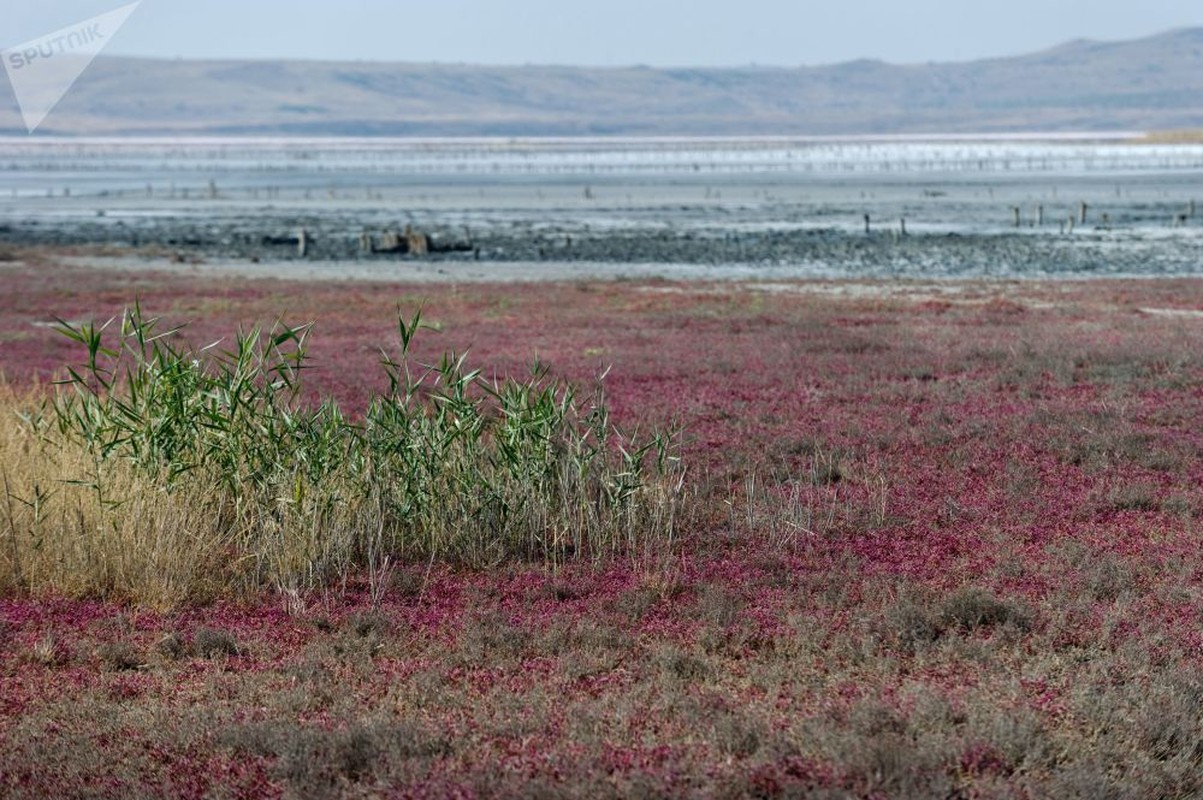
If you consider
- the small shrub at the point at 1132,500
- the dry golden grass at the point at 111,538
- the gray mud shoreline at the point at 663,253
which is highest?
the dry golden grass at the point at 111,538

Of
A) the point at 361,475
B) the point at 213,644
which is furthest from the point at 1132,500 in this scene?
the point at 213,644

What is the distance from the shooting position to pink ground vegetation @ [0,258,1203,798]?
243 inches

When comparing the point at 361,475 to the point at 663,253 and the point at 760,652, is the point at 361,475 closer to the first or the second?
the point at 760,652

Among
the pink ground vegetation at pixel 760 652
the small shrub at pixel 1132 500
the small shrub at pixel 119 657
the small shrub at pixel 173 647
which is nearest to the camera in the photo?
the pink ground vegetation at pixel 760 652

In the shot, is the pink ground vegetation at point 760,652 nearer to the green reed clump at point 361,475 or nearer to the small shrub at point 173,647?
the small shrub at point 173,647

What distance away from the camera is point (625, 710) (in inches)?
264

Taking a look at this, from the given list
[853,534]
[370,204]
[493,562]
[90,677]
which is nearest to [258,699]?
[90,677]

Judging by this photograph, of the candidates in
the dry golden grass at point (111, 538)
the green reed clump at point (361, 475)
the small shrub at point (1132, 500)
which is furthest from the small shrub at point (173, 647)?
the small shrub at point (1132, 500)

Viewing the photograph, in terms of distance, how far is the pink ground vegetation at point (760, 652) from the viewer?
20.3 ft

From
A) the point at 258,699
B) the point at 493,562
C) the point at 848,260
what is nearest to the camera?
the point at 258,699

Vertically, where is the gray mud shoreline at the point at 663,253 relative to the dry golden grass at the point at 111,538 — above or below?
below

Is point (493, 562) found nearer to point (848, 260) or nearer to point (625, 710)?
point (625, 710)

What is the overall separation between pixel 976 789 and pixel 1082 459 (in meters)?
6.75

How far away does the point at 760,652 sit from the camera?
7.62 metres
